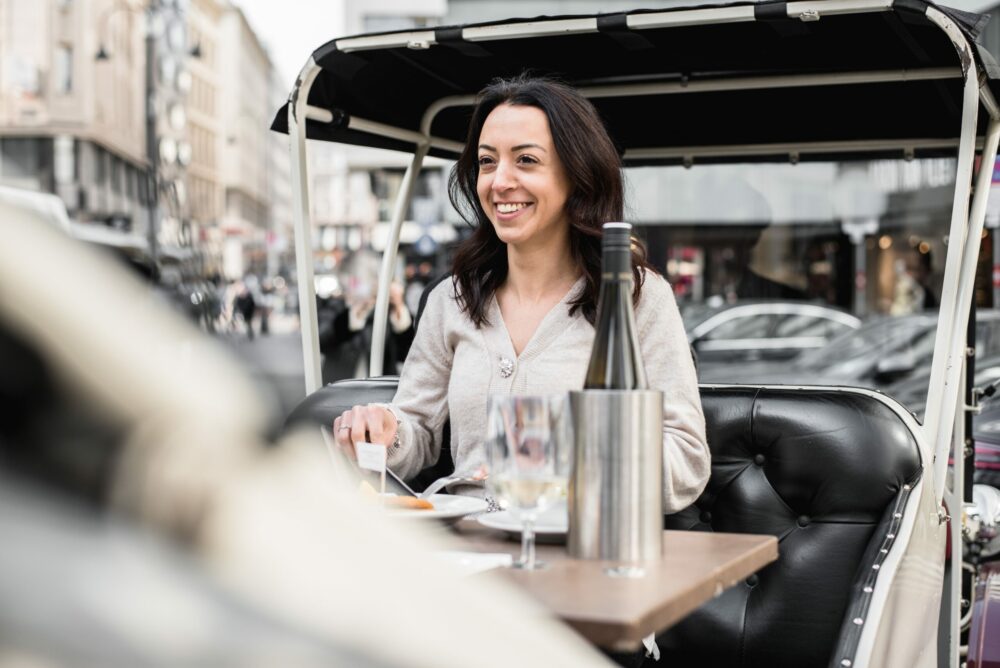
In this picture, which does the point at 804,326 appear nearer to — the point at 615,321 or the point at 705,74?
the point at 705,74

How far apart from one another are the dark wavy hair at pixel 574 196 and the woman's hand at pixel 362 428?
500 mm

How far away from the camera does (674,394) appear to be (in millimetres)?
2561

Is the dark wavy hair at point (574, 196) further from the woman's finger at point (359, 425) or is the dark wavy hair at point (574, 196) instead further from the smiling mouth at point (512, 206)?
the woman's finger at point (359, 425)

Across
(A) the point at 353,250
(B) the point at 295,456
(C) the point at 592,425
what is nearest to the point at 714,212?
(C) the point at 592,425

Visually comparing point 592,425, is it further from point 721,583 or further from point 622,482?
point 721,583

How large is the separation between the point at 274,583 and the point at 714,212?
42.3ft

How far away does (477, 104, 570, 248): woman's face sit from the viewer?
2881 mm

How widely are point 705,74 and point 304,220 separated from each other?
135cm

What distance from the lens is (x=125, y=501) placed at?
1.82ft

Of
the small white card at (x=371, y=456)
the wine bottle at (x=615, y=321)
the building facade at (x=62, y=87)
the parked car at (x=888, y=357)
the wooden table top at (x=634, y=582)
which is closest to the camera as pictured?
the wooden table top at (x=634, y=582)

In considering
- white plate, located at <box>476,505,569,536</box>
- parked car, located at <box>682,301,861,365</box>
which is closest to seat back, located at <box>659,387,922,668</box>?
white plate, located at <box>476,505,569,536</box>

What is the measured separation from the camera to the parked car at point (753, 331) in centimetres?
1391

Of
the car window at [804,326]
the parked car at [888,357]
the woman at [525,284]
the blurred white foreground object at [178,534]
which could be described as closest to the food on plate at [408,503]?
the woman at [525,284]

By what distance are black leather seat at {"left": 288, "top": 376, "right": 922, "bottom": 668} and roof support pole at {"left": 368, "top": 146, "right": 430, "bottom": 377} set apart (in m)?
1.19
